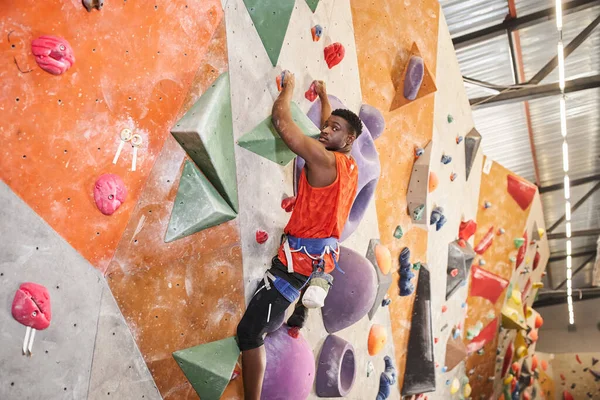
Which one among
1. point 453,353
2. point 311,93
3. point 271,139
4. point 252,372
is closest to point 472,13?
point 453,353

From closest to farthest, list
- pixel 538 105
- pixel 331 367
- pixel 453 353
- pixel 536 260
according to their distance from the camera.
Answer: pixel 331 367
pixel 453 353
pixel 536 260
pixel 538 105

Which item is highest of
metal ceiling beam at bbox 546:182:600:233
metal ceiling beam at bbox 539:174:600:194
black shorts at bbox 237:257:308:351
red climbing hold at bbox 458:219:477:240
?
metal ceiling beam at bbox 539:174:600:194

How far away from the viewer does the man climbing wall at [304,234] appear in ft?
7.98

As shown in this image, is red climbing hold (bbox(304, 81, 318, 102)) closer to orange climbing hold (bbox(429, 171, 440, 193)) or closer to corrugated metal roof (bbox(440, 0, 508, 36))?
orange climbing hold (bbox(429, 171, 440, 193))

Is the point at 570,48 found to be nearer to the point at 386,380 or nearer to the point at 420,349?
the point at 420,349

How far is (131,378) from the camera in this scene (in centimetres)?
208

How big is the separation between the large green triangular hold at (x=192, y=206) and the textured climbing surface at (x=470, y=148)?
11.2 ft

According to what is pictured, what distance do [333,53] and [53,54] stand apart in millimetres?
1745

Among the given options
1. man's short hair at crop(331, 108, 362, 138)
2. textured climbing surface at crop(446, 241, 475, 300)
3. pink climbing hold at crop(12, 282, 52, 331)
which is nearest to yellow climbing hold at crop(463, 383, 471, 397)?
textured climbing surface at crop(446, 241, 475, 300)

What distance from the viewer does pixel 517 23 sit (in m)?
6.88

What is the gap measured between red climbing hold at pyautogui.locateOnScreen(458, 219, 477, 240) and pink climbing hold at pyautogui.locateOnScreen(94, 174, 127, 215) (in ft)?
12.4

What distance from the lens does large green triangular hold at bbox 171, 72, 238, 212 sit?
221cm

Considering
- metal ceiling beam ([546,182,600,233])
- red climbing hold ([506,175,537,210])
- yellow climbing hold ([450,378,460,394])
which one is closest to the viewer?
yellow climbing hold ([450,378,460,394])

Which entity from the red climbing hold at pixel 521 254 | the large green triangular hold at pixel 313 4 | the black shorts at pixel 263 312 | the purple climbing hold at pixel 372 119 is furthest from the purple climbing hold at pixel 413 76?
the red climbing hold at pixel 521 254
